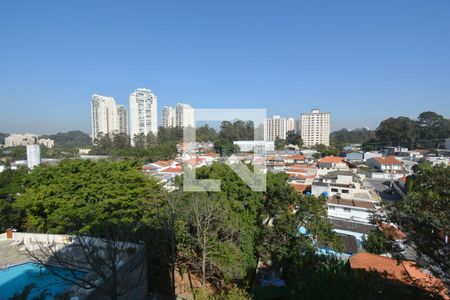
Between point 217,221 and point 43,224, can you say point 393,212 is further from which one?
point 43,224

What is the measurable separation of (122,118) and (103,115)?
4672 mm

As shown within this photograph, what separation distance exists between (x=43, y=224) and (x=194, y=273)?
510cm

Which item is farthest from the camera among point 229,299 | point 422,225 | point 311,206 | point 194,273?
point 311,206

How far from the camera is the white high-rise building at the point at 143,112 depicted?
4184 centimetres

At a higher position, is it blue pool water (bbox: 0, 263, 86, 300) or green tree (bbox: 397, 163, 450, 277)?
green tree (bbox: 397, 163, 450, 277)

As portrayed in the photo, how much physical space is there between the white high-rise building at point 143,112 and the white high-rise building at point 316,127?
31.7 meters

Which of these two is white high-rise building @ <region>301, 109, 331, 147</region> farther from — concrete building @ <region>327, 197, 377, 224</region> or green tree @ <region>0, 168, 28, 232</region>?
green tree @ <region>0, 168, 28, 232</region>

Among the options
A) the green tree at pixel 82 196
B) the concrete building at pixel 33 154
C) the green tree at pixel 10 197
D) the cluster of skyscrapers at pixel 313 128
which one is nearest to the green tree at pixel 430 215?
the green tree at pixel 82 196

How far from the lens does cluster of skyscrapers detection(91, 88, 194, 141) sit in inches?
1684

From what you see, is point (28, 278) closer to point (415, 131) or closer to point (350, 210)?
point (350, 210)

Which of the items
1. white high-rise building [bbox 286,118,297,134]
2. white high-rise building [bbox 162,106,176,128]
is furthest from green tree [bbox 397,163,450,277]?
white high-rise building [bbox 286,118,297,134]

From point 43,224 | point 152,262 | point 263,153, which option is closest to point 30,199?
point 43,224

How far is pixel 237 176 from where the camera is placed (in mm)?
9078

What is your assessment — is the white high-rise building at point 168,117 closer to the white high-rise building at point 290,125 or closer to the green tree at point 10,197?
the white high-rise building at point 290,125
